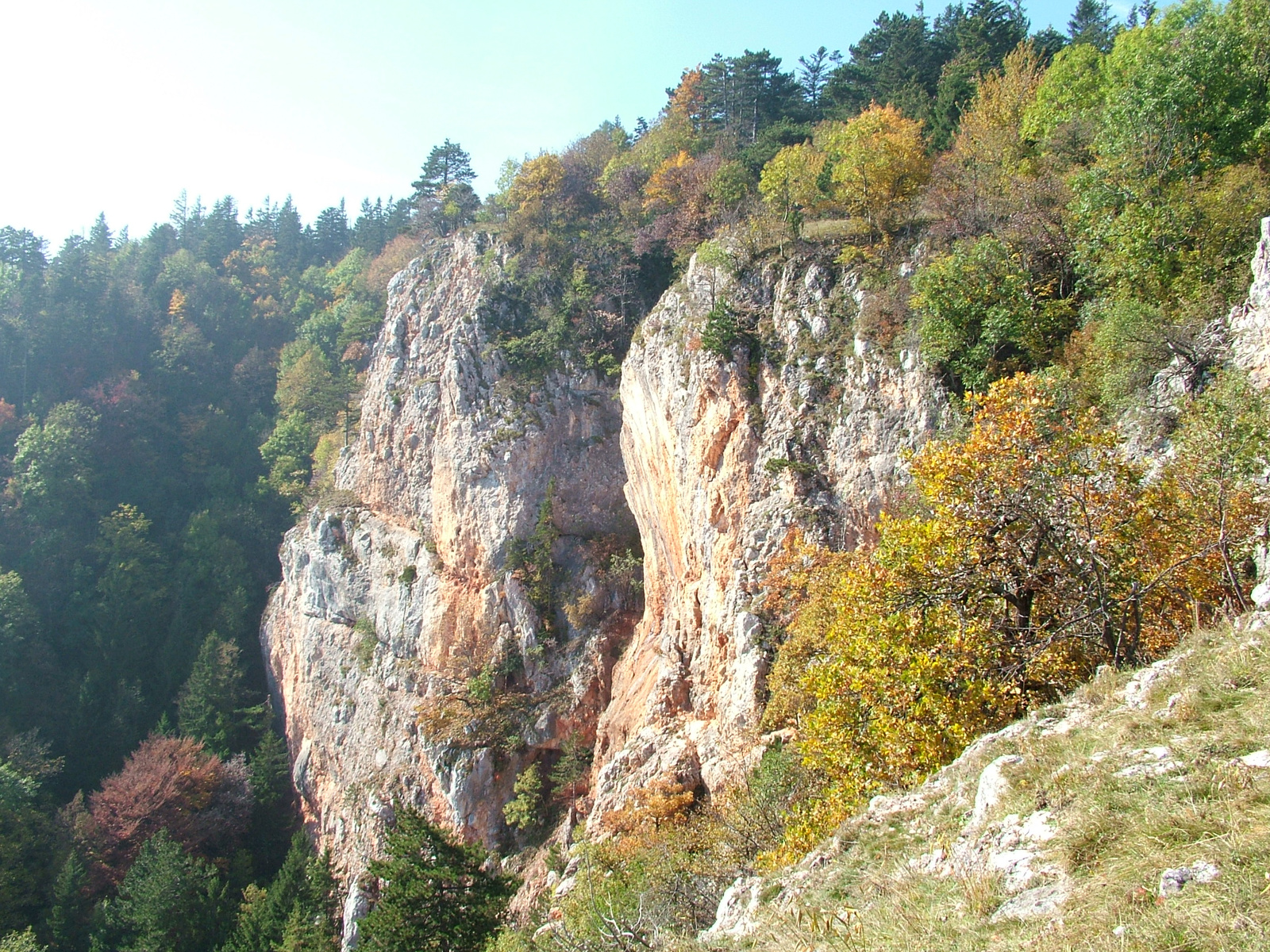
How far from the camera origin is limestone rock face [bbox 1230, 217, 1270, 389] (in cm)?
1118

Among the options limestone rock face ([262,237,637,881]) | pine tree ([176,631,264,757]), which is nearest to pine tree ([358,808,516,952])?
limestone rock face ([262,237,637,881])

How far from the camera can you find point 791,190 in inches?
923

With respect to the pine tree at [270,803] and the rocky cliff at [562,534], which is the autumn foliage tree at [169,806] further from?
the rocky cliff at [562,534]

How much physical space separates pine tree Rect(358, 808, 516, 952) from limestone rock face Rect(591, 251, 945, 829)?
13.6 ft

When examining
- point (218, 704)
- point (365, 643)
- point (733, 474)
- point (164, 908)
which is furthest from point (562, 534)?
point (218, 704)

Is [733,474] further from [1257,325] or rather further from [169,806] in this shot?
[169,806]

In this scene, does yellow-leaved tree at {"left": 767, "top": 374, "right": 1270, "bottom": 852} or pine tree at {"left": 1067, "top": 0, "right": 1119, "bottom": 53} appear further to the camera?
pine tree at {"left": 1067, "top": 0, "right": 1119, "bottom": 53}

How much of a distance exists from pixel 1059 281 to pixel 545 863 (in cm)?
2065

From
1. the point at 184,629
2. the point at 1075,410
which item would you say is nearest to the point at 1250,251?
the point at 1075,410

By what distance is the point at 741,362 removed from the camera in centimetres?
2048

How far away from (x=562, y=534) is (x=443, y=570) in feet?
17.2

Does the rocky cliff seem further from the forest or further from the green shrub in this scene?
the forest

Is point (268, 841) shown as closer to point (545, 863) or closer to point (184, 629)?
point (184, 629)

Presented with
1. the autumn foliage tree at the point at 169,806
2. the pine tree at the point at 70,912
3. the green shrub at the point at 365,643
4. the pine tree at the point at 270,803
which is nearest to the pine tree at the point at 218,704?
the autumn foliage tree at the point at 169,806
